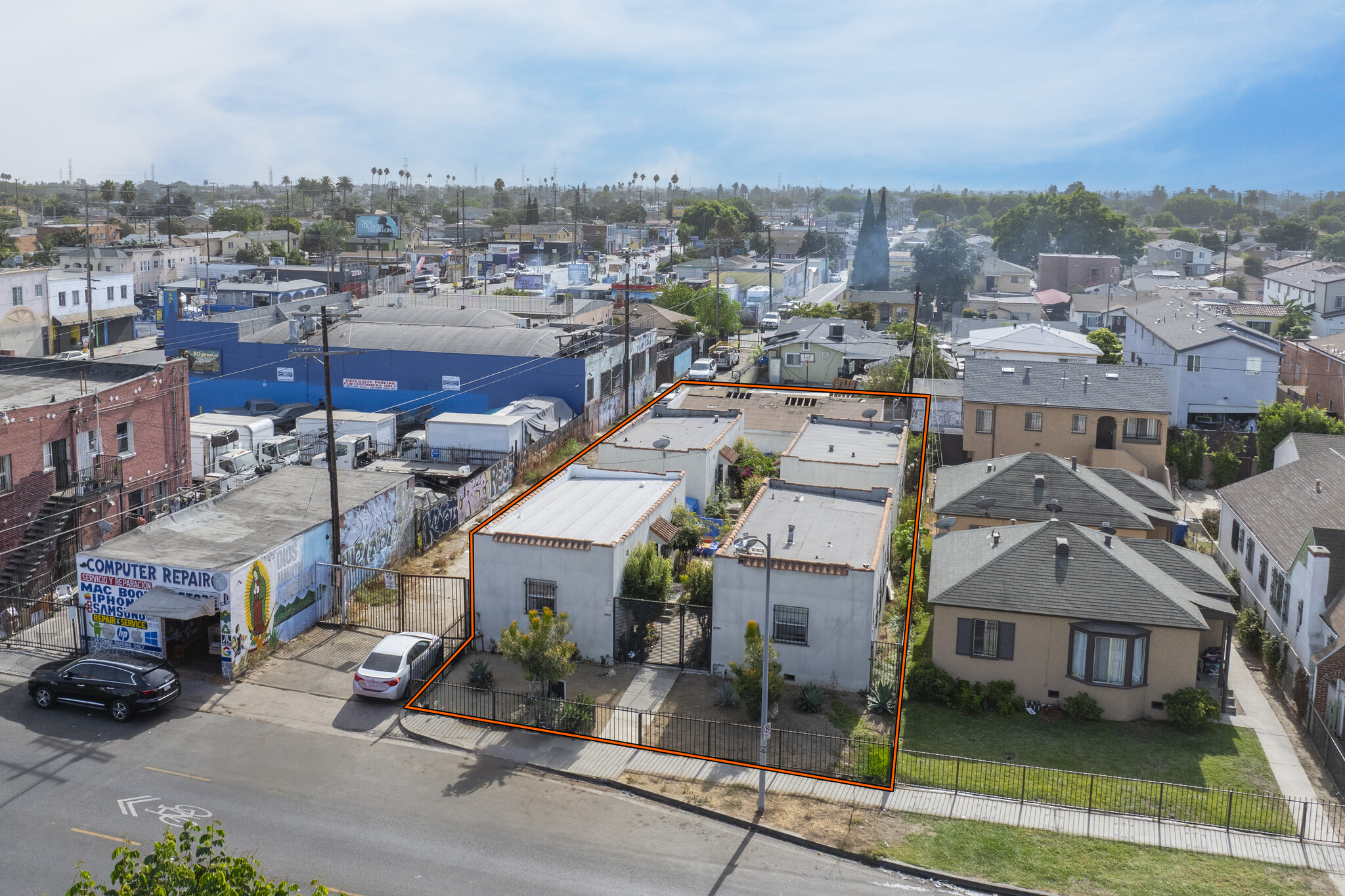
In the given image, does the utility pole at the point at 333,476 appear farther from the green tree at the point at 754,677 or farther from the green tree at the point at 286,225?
the green tree at the point at 286,225

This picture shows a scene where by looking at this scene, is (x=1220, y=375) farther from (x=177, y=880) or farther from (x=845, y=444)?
(x=177, y=880)

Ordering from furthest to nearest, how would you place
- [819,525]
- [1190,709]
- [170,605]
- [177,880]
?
[819,525], [170,605], [1190,709], [177,880]

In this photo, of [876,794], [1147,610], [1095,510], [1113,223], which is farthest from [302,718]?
[1113,223]

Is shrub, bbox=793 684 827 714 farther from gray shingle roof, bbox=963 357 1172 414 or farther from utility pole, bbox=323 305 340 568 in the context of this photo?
gray shingle roof, bbox=963 357 1172 414

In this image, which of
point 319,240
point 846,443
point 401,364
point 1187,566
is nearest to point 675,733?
point 1187,566

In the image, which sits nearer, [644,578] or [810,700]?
[810,700]

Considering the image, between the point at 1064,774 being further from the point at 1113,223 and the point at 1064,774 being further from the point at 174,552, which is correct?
the point at 1113,223
